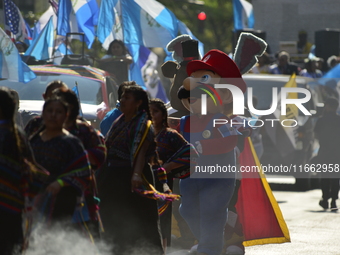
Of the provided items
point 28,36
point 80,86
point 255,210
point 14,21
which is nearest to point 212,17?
point 28,36

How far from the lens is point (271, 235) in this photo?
8891 mm

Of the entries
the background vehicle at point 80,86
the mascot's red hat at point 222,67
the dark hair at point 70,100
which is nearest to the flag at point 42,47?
the background vehicle at point 80,86

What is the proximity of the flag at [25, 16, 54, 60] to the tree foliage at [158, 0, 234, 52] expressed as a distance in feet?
91.9

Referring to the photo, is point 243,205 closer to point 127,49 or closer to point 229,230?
point 229,230

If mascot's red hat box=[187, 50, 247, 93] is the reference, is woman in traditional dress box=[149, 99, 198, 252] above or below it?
below

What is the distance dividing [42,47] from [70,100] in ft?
33.0

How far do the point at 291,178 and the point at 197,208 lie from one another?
11.2 metres

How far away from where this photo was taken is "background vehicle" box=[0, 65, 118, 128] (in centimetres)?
1217

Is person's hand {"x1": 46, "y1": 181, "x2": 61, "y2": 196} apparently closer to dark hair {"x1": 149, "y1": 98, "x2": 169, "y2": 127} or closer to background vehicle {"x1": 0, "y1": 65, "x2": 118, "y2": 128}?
dark hair {"x1": 149, "y1": 98, "x2": 169, "y2": 127}

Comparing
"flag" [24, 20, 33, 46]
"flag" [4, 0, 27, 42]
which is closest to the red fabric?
"flag" [4, 0, 27, 42]

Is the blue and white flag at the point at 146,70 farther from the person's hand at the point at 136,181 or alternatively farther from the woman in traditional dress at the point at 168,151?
the person's hand at the point at 136,181

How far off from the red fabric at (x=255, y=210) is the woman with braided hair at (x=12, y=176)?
3.79m

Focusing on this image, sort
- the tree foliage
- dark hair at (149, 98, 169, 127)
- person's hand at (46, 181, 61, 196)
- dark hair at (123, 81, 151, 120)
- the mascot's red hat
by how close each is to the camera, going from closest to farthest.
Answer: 1. person's hand at (46, 181, 61, 196)
2. dark hair at (123, 81, 151, 120)
3. dark hair at (149, 98, 169, 127)
4. the mascot's red hat
5. the tree foliage

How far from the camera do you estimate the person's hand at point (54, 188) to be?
5.53 meters
